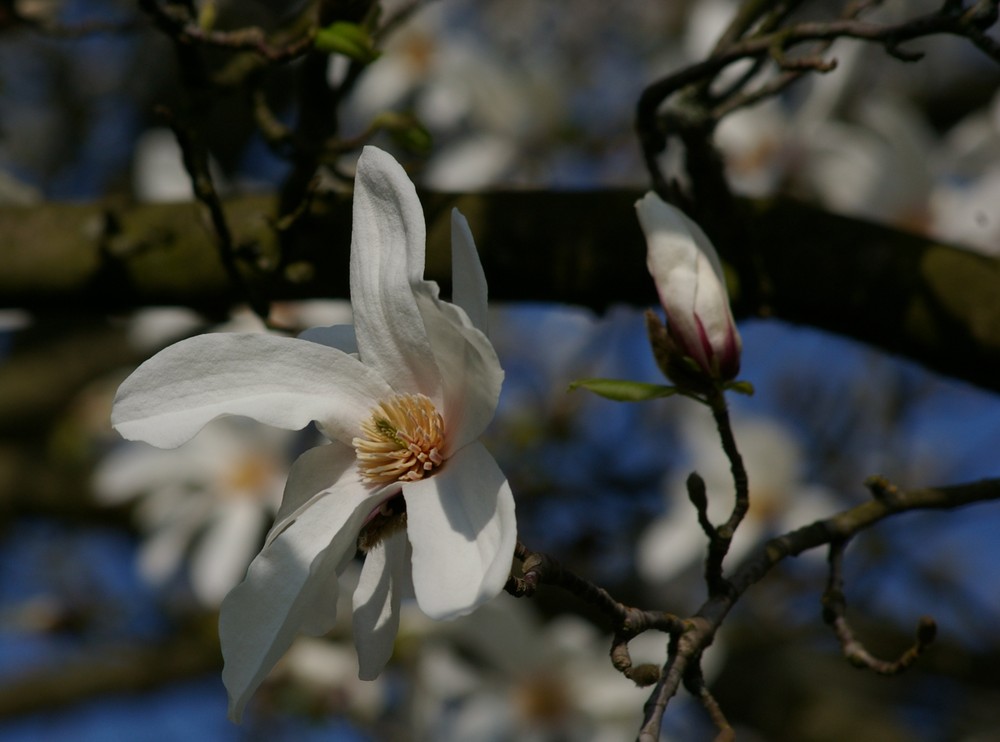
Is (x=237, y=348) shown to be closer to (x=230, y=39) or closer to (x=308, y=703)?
A: (x=230, y=39)

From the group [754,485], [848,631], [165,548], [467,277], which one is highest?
[467,277]

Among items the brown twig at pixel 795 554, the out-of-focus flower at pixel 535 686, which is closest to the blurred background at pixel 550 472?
the out-of-focus flower at pixel 535 686

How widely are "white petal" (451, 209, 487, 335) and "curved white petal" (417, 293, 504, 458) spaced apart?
0.02 metres

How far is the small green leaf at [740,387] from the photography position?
0.77 metres

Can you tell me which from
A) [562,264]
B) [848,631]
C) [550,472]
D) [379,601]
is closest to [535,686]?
[550,472]

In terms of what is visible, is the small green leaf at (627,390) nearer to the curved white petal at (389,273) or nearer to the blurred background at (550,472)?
the curved white petal at (389,273)

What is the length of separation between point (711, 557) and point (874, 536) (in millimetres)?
1864

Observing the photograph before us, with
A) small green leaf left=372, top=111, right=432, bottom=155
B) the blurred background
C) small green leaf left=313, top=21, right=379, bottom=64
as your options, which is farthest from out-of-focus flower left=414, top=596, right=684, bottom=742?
small green leaf left=313, top=21, right=379, bottom=64

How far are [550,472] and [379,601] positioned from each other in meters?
1.70

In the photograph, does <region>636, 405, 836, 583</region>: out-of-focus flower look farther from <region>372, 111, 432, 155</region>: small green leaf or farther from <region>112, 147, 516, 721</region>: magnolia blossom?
<region>112, 147, 516, 721</region>: magnolia blossom

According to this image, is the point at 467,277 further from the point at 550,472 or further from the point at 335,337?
the point at 550,472

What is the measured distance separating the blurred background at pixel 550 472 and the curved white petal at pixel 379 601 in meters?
1.01

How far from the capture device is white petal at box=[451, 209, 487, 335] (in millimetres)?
679

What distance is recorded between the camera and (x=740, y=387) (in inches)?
30.4
